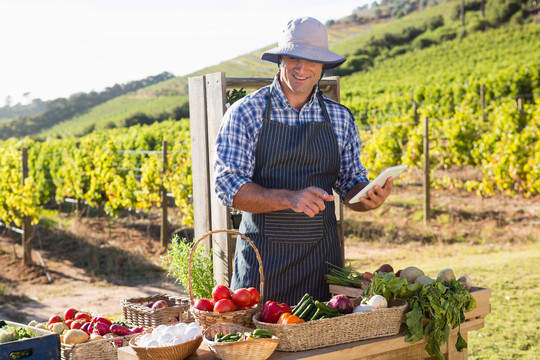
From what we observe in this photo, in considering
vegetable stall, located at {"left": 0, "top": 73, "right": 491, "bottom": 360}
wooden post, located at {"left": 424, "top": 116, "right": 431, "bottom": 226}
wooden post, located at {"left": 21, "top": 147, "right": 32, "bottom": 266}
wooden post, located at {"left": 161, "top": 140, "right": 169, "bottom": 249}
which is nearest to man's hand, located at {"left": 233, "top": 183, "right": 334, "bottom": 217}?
vegetable stall, located at {"left": 0, "top": 73, "right": 491, "bottom": 360}

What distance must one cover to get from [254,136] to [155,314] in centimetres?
108

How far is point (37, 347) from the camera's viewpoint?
2500mm

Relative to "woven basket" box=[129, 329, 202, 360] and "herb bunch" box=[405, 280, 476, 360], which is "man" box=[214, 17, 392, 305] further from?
"woven basket" box=[129, 329, 202, 360]

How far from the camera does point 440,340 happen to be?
8.17 ft

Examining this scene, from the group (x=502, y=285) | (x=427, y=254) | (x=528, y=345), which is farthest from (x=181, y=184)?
(x=528, y=345)

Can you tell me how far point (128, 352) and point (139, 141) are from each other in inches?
634

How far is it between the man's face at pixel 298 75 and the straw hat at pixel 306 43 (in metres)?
0.06

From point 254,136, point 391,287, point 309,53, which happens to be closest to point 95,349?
point 254,136

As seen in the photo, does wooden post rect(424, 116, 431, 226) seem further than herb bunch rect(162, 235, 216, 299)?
Yes

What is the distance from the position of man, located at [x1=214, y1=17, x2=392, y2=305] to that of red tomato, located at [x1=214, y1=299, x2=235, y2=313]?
42cm

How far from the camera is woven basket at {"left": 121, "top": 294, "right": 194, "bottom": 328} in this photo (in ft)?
10.4

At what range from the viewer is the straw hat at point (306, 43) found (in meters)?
2.70

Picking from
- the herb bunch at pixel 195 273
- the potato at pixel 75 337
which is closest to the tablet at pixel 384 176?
the herb bunch at pixel 195 273

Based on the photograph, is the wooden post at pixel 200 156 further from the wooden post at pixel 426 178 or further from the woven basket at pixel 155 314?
the wooden post at pixel 426 178
